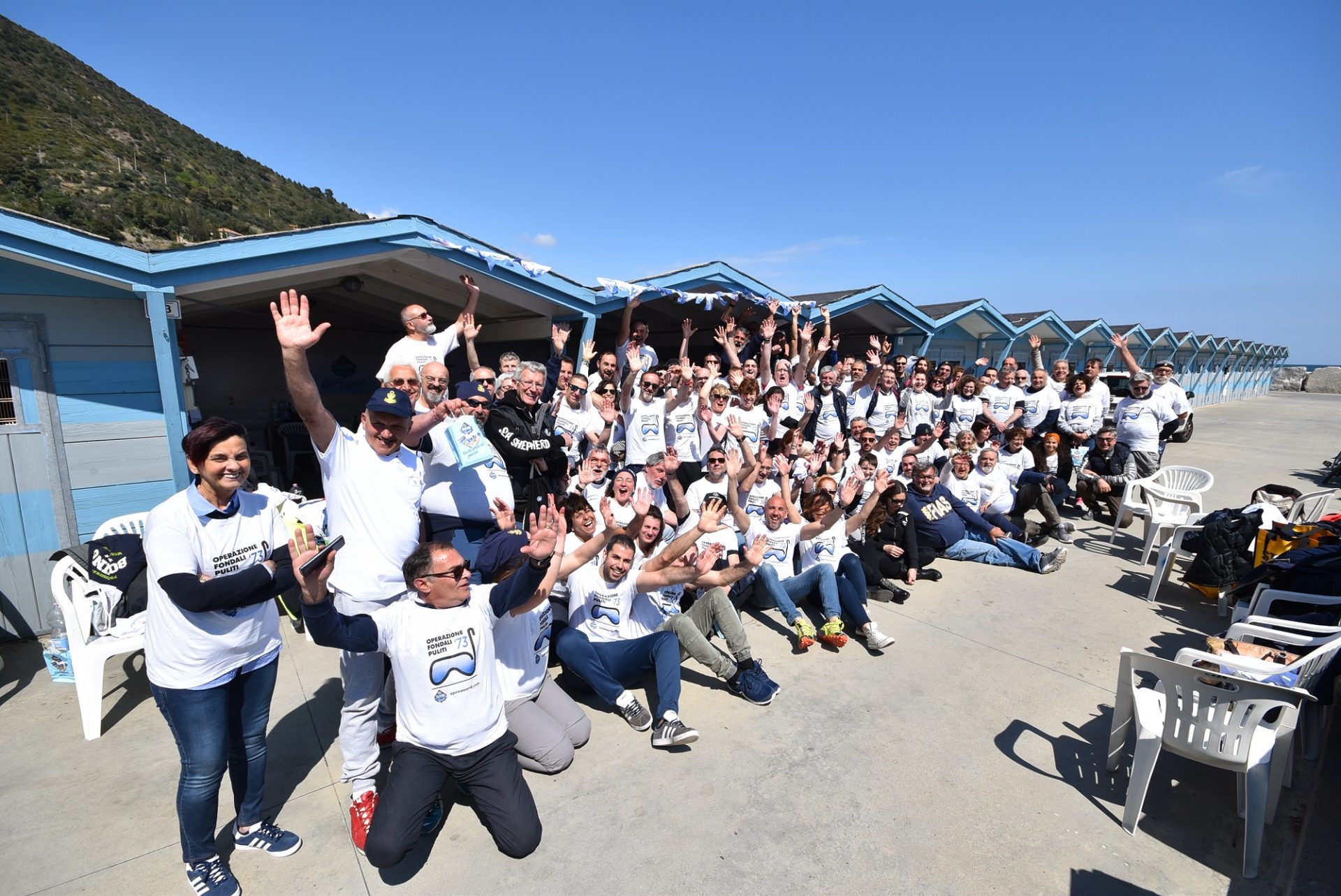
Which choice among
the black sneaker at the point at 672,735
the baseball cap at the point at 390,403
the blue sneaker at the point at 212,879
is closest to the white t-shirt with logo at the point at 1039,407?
the black sneaker at the point at 672,735

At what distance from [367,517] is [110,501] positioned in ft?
11.3

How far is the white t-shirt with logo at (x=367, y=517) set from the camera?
2.61 m

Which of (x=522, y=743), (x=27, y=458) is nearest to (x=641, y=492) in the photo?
(x=522, y=743)

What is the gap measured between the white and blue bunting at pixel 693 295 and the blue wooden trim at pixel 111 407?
407cm

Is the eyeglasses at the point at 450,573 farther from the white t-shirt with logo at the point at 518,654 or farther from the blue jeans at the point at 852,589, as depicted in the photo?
the blue jeans at the point at 852,589

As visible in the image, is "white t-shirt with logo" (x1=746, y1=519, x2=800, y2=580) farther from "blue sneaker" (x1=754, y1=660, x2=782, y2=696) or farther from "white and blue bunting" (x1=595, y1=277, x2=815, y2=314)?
"white and blue bunting" (x1=595, y1=277, x2=815, y2=314)

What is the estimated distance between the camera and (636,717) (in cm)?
339

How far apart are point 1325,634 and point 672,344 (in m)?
9.27

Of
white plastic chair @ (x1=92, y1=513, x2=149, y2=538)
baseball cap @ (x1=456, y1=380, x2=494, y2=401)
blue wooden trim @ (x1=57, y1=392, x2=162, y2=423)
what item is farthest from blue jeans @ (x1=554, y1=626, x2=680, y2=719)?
blue wooden trim @ (x1=57, y1=392, x2=162, y2=423)

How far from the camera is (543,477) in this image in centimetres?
435

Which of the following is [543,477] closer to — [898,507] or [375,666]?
[375,666]

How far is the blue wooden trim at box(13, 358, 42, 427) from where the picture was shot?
4.16 metres

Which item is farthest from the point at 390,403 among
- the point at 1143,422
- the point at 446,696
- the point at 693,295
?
the point at 1143,422

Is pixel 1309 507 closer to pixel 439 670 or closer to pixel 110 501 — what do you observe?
pixel 439 670
